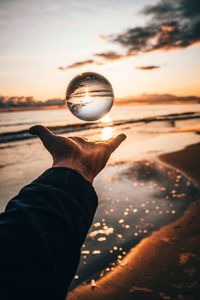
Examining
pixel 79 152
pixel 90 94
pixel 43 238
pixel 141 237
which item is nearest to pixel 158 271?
pixel 141 237

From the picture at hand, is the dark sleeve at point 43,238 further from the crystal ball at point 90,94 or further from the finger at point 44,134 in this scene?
the crystal ball at point 90,94

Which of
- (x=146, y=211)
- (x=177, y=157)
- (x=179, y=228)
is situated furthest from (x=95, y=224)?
(x=177, y=157)

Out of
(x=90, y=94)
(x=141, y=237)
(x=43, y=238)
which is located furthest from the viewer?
(x=141, y=237)

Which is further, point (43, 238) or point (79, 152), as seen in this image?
point (79, 152)

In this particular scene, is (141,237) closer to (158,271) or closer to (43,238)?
(158,271)

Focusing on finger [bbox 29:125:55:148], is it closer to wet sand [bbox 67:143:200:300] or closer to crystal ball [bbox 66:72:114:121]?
crystal ball [bbox 66:72:114:121]

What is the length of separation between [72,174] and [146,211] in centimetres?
650

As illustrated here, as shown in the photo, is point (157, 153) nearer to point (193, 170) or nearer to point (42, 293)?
point (193, 170)

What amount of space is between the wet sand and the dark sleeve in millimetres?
3877

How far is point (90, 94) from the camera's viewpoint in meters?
2.87

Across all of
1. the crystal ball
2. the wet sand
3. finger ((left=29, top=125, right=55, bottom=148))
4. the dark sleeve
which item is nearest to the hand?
finger ((left=29, top=125, right=55, bottom=148))

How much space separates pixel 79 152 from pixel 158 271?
3.91m

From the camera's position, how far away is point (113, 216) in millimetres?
7242

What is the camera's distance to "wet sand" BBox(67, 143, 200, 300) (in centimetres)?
450
